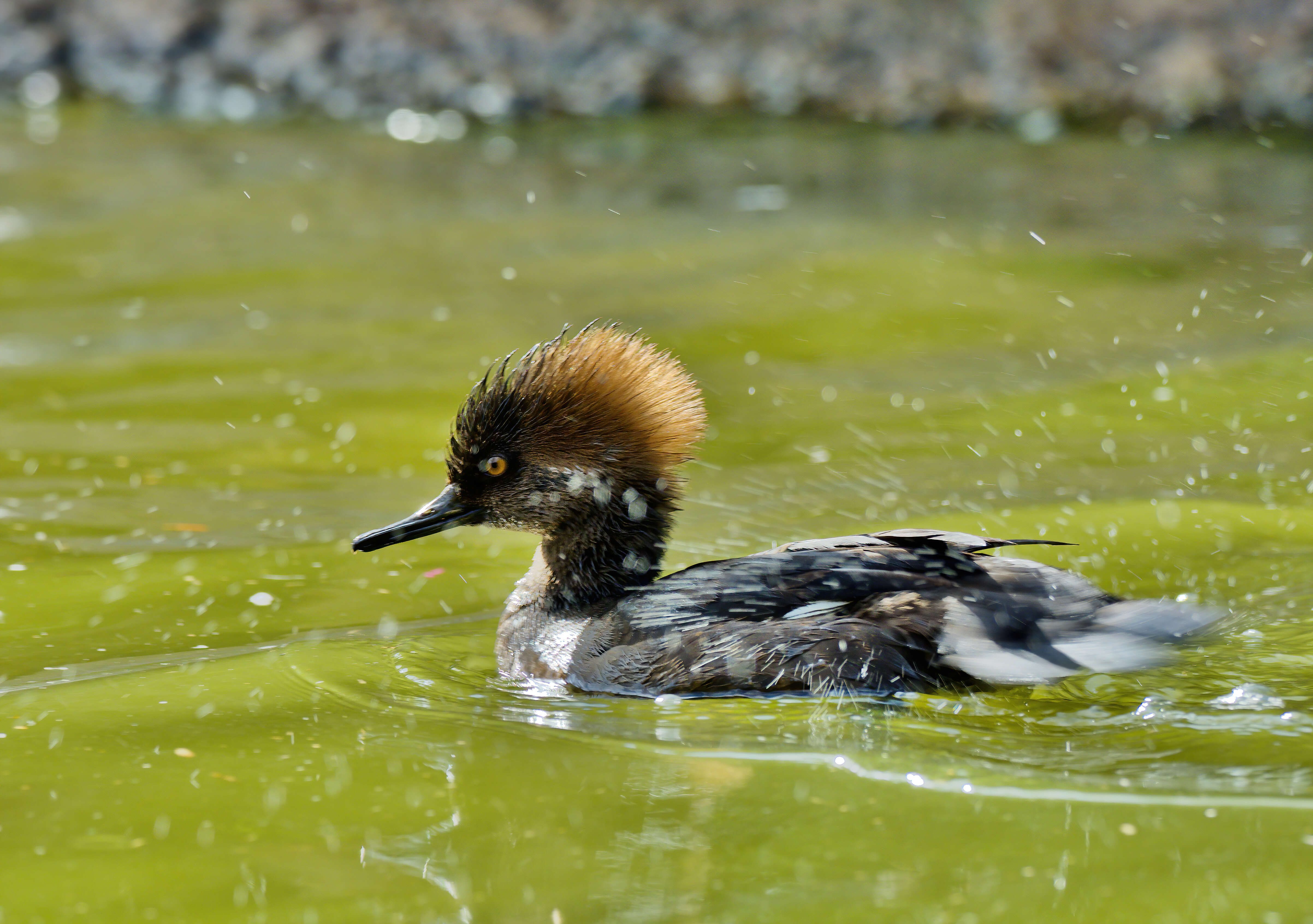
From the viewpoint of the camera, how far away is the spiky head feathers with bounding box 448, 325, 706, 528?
4742 millimetres

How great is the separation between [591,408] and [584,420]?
0.04 meters

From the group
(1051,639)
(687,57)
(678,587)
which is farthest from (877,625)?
(687,57)

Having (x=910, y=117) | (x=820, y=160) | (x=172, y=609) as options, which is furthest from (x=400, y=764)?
(x=910, y=117)

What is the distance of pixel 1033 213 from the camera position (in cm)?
1070

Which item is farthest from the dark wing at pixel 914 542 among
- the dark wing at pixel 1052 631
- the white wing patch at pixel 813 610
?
the white wing patch at pixel 813 610

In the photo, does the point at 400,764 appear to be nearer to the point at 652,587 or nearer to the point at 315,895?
the point at 315,895

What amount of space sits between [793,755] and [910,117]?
1030 cm

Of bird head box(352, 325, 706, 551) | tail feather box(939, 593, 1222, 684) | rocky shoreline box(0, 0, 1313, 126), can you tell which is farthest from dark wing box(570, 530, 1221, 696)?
rocky shoreline box(0, 0, 1313, 126)

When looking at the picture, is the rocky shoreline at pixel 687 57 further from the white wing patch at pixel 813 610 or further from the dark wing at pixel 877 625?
the white wing patch at pixel 813 610

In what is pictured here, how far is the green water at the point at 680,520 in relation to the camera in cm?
352

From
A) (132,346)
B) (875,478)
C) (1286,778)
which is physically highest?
(1286,778)

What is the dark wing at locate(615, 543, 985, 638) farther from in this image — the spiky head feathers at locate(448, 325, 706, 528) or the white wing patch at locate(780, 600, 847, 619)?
the spiky head feathers at locate(448, 325, 706, 528)

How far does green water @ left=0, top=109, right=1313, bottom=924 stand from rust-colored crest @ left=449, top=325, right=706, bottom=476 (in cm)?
67

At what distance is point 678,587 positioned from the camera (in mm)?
4555
